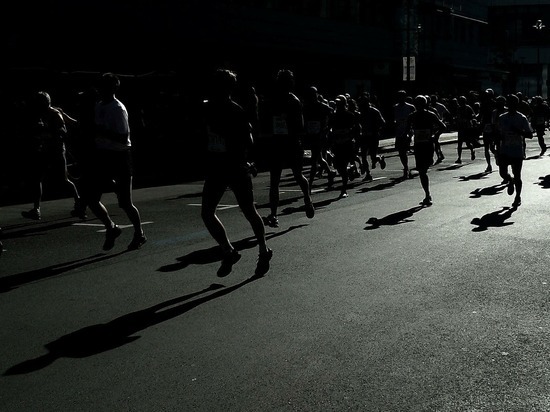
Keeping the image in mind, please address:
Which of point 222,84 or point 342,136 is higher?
point 222,84

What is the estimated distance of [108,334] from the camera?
5914 mm

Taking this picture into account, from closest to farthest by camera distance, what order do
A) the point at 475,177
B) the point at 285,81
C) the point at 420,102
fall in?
the point at 285,81, the point at 420,102, the point at 475,177

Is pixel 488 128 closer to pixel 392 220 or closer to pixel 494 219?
pixel 494 219

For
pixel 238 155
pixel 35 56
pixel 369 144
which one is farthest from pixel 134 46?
pixel 238 155

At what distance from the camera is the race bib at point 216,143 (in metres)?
7.47

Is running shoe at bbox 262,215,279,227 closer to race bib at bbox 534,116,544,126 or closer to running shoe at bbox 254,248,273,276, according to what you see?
running shoe at bbox 254,248,273,276

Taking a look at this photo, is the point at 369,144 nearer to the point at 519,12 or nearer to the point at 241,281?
the point at 241,281

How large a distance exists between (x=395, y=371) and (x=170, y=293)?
110 inches

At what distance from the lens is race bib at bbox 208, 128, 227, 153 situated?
7.47 metres

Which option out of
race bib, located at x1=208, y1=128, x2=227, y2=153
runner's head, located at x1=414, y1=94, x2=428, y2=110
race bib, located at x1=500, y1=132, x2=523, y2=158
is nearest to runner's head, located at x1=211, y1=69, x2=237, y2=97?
race bib, located at x1=208, y1=128, x2=227, y2=153

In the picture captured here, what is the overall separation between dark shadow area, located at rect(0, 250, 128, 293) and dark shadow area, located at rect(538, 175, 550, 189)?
32.9 feet

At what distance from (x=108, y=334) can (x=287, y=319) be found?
51.3 inches

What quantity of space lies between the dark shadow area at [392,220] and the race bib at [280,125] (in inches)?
66.6

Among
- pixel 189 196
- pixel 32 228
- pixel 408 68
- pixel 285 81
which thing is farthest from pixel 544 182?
pixel 408 68
